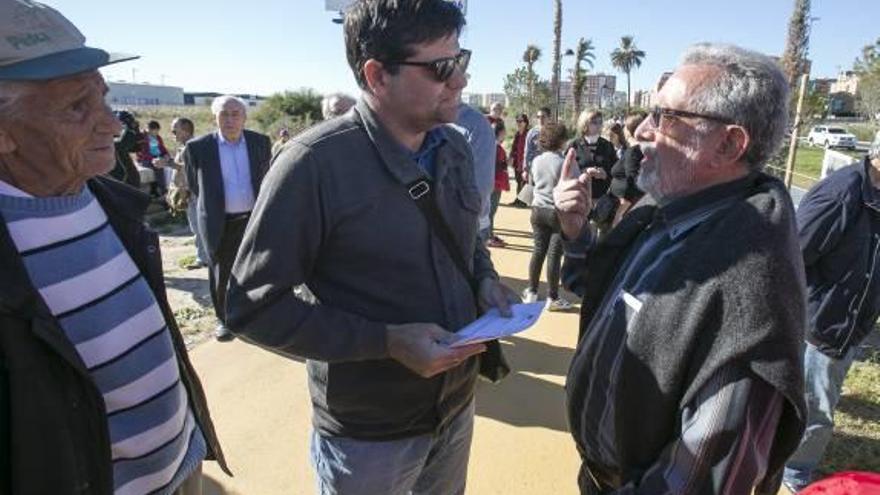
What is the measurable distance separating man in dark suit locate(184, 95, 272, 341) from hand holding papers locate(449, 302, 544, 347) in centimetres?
323

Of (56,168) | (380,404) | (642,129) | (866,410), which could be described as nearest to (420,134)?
(642,129)

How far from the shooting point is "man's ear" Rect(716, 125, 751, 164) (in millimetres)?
1487

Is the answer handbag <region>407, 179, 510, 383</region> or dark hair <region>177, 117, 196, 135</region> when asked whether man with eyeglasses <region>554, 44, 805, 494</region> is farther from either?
dark hair <region>177, 117, 196, 135</region>

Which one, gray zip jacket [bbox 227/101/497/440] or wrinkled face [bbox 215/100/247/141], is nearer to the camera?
gray zip jacket [bbox 227/101/497/440]

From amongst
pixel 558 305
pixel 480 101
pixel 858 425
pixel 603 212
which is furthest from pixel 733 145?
pixel 480 101

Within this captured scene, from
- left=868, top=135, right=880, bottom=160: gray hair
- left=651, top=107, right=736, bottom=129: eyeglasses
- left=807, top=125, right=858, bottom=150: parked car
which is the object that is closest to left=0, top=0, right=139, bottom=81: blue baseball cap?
left=651, top=107, right=736, bottom=129: eyeglasses

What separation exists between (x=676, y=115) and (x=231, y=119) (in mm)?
3894

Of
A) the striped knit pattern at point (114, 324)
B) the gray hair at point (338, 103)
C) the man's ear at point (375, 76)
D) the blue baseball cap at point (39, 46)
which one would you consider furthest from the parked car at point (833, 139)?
the blue baseball cap at point (39, 46)

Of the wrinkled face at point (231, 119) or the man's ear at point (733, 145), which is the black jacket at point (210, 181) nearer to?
the wrinkled face at point (231, 119)

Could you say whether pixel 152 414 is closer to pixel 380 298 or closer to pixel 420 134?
pixel 380 298

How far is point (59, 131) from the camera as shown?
1.43m

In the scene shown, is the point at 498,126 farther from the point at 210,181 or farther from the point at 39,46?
the point at 39,46

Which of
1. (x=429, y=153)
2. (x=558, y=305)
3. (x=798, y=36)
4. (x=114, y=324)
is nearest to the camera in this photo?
(x=114, y=324)

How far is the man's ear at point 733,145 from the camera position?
1.49m
